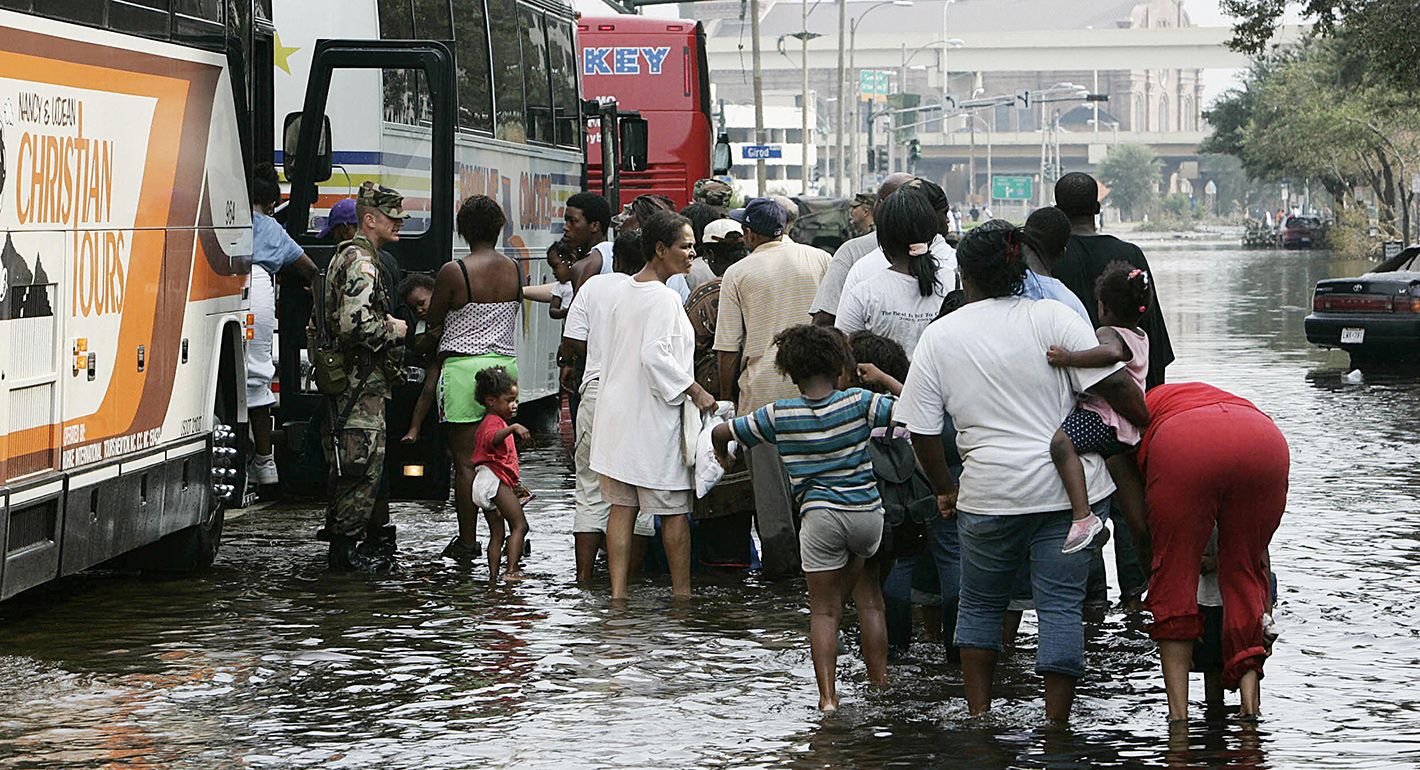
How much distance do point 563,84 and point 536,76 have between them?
4.14ft

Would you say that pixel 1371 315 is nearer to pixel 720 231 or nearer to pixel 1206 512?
pixel 720 231

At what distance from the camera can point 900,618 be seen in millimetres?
8773

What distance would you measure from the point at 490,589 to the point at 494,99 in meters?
6.43

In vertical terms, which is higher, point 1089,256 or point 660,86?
point 660,86

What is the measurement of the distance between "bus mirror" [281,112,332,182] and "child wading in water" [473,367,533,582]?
2.77 metres

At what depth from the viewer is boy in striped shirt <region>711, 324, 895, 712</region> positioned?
773 centimetres

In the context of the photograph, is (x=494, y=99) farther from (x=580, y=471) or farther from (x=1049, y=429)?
(x=1049, y=429)

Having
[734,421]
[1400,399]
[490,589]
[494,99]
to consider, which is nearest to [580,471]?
[490,589]

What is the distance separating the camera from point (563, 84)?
19.2 meters

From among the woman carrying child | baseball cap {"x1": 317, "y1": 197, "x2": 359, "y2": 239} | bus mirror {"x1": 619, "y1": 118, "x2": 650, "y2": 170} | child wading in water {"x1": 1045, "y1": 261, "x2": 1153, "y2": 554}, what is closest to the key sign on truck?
bus mirror {"x1": 619, "y1": 118, "x2": 650, "y2": 170}

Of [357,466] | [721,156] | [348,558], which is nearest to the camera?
[357,466]

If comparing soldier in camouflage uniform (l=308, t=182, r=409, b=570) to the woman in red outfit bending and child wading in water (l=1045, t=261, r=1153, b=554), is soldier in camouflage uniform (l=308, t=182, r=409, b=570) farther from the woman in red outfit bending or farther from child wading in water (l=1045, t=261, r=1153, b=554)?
the woman in red outfit bending

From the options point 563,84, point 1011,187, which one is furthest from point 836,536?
point 1011,187

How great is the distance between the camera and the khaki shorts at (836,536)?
7.75 metres
